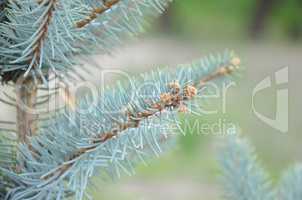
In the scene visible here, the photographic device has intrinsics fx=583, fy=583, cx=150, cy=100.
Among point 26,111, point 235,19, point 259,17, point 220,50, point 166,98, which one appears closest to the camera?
point 166,98

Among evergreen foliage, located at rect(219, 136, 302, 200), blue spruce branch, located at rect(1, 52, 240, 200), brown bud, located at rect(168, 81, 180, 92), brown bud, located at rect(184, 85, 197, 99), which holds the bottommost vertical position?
evergreen foliage, located at rect(219, 136, 302, 200)

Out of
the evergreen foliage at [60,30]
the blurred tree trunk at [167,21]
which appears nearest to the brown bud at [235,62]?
the evergreen foliage at [60,30]

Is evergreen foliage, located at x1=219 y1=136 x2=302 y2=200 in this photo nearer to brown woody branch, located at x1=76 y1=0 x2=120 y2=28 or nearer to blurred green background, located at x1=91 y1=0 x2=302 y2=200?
brown woody branch, located at x1=76 y1=0 x2=120 y2=28

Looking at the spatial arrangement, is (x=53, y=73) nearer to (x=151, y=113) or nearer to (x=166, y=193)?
(x=151, y=113)

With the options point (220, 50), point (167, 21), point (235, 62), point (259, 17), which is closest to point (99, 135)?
point (235, 62)

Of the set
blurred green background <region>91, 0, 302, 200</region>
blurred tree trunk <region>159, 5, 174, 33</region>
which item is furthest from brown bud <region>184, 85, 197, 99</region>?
blurred tree trunk <region>159, 5, 174, 33</region>

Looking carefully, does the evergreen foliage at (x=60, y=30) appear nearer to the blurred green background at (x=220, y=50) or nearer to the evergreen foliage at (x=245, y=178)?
the evergreen foliage at (x=245, y=178)

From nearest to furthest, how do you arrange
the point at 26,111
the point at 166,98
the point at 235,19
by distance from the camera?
1. the point at 166,98
2. the point at 26,111
3. the point at 235,19

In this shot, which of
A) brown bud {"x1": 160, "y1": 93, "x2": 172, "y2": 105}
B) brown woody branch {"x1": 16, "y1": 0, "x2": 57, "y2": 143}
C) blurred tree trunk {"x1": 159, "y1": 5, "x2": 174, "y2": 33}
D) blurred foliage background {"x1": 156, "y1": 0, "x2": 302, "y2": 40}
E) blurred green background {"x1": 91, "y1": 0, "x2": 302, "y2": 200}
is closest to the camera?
brown bud {"x1": 160, "y1": 93, "x2": 172, "y2": 105}

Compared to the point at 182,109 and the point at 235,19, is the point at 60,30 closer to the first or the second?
the point at 182,109
